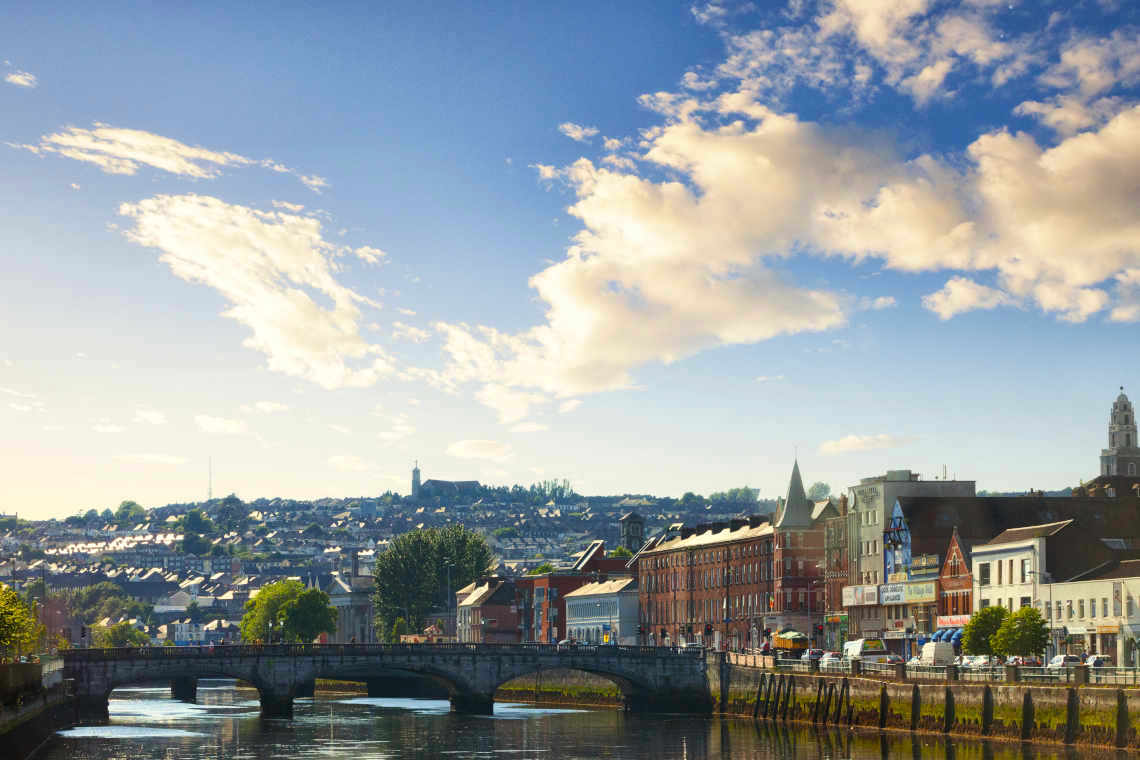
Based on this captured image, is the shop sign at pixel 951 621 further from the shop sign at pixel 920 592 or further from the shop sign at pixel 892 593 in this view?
the shop sign at pixel 892 593

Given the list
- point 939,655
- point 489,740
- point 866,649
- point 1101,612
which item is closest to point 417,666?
point 489,740

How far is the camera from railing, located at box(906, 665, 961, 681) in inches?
3602

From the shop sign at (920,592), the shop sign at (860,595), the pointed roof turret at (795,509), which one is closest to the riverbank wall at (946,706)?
the shop sign at (860,595)

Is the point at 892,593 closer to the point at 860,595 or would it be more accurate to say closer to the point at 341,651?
the point at 860,595

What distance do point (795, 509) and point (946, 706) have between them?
62884 mm

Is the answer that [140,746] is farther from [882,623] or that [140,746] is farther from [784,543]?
[784,543]

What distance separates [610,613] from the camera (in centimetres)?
Answer: 19238

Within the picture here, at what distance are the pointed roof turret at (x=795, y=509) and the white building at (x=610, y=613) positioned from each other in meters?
41.2

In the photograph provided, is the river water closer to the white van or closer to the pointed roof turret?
the white van

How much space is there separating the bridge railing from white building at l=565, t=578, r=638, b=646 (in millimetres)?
49096

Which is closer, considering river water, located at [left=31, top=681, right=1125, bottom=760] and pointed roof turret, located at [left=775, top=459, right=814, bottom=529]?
river water, located at [left=31, top=681, right=1125, bottom=760]

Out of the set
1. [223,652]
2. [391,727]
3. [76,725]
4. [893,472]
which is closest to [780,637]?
[893,472]

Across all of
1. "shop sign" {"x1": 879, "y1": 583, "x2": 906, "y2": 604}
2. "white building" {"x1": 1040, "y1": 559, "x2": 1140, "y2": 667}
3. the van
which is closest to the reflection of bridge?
"shop sign" {"x1": 879, "y1": 583, "x2": 906, "y2": 604}

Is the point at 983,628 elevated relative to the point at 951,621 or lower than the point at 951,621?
elevated
